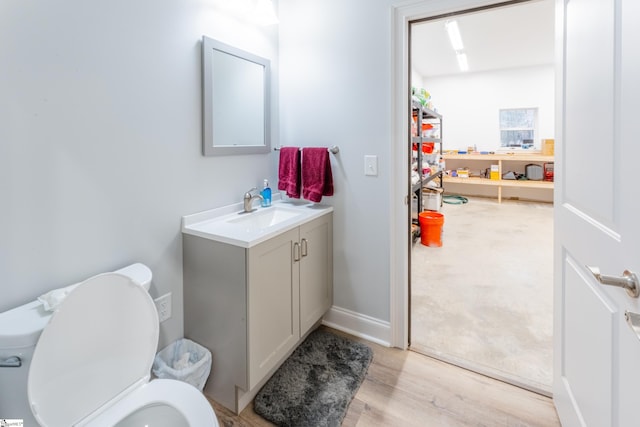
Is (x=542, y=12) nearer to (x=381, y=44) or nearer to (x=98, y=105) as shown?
(x=381, y=44)

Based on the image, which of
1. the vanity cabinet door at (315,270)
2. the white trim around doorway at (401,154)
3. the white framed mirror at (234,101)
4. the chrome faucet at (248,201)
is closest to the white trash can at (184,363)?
the vanity cabinet door at (315,270)

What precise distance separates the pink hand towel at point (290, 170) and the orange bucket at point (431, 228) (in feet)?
7.52

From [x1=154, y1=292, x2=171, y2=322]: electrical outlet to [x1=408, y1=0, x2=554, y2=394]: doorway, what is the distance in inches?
53.7

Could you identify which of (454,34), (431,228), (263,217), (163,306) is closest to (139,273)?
(163,306)

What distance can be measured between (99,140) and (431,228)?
3455 mm

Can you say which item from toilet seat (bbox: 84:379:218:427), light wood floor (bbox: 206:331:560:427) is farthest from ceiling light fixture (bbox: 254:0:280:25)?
light wood floor (bbox: 206:331:560:427)

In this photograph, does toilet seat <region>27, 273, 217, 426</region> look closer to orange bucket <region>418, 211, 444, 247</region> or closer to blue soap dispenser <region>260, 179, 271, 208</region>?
blue soap dispenser <region>260, 179, 271, 208</region>

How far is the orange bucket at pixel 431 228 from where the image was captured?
3.93m

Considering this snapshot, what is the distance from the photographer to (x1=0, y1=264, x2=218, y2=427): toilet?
0.94 meters

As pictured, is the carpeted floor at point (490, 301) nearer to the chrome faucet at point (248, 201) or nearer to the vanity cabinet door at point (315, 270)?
the vanity cabinet door at point (315, 270)

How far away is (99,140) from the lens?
1313 millimetres

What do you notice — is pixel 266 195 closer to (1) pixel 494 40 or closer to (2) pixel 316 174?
(2) pixel 316 174

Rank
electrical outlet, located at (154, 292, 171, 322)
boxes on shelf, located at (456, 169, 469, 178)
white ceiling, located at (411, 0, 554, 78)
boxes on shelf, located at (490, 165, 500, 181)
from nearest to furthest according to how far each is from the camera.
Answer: electrical outlet, located at (154, 292, 171, 322), white ceiling, located at (411, 0, 554, 78), boxes on shelf, located at (490, 165, 500, 181), boxes on shelf, located at (456, 169, 469, 178)

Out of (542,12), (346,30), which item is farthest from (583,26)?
(542,12)
